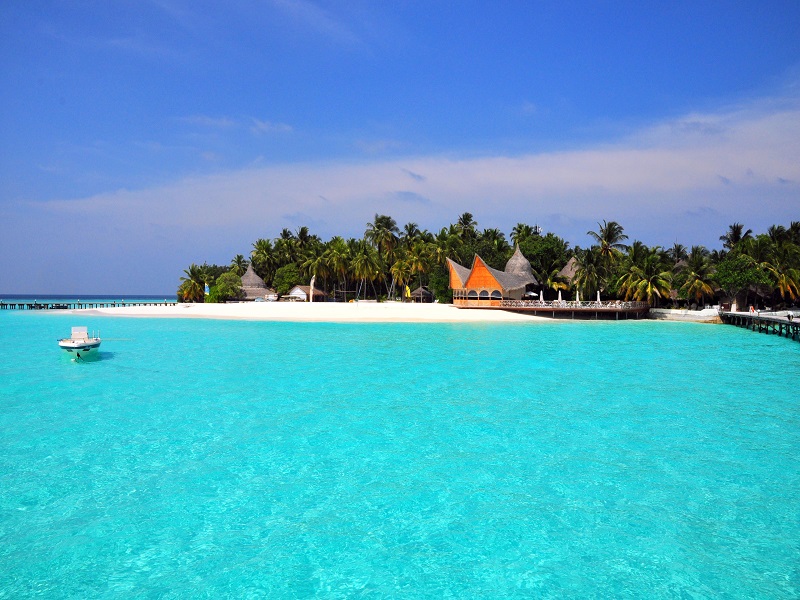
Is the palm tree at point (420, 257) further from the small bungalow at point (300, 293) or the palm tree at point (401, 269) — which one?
the small bungalow at point (300, 293)

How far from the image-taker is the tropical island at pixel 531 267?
4881 centimetres

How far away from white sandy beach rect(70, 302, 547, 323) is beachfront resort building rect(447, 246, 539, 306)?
1771mm

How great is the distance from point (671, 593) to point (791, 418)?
10479 millimetres

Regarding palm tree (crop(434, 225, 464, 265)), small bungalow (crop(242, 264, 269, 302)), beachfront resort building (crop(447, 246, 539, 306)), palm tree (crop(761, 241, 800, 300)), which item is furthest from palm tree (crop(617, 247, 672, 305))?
small bungalow (crop(242, 264, 269, 302))

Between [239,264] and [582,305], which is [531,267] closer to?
[582,305]

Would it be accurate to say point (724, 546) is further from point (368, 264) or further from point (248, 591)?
point (368, 264)

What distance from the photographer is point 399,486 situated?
363 inches

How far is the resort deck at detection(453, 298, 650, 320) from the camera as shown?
164 ft

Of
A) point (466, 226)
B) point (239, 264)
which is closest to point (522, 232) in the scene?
point (466, 226)

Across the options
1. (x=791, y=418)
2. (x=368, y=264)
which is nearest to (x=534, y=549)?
(x=791, y=418)

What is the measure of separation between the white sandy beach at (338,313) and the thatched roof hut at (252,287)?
941 cm

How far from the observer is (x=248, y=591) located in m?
6.14

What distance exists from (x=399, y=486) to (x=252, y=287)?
6666cm

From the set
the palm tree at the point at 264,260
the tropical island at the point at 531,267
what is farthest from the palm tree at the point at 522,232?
the palm tree at the point at 264,260
